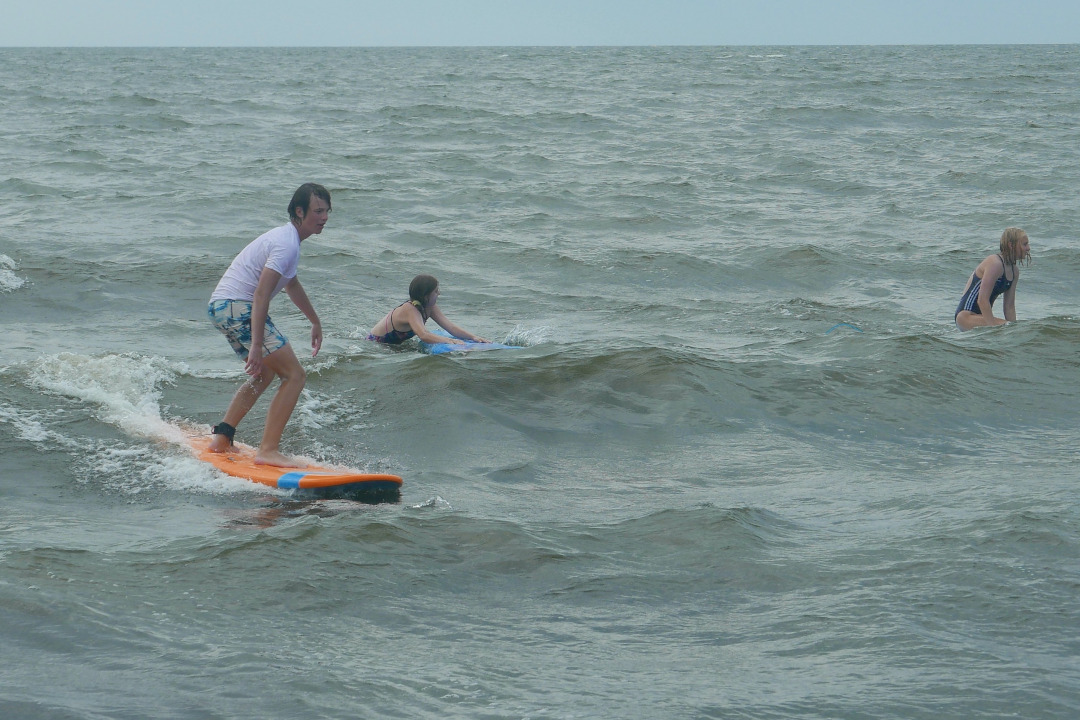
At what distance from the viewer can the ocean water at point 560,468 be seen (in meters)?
4.66

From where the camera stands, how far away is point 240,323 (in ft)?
23.1

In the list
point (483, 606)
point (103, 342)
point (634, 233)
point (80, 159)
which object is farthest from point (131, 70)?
point (483, 606)

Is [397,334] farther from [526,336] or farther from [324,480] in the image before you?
[324,480]

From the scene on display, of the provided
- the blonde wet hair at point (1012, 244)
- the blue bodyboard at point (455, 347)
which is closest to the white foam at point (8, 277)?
the blue bodyboard at point (455, 347)

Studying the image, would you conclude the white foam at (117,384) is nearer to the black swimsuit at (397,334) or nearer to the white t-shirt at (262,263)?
the white t-shirt at (262,263)

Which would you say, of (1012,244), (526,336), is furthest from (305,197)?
(1012,244)

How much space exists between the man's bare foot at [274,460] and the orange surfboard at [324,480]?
37 millimetres

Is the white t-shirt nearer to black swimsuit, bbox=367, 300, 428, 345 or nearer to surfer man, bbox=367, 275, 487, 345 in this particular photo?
surfer man, bbox=367, 275, 487, 345

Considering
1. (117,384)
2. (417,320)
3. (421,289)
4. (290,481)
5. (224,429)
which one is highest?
(421,289)

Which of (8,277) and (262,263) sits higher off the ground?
(262,263)

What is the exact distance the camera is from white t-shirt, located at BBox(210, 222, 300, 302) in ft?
22.1

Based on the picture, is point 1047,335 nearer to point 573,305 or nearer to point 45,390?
point 573,305

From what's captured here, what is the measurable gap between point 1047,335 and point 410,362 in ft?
20.9

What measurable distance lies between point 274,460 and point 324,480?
613mm
